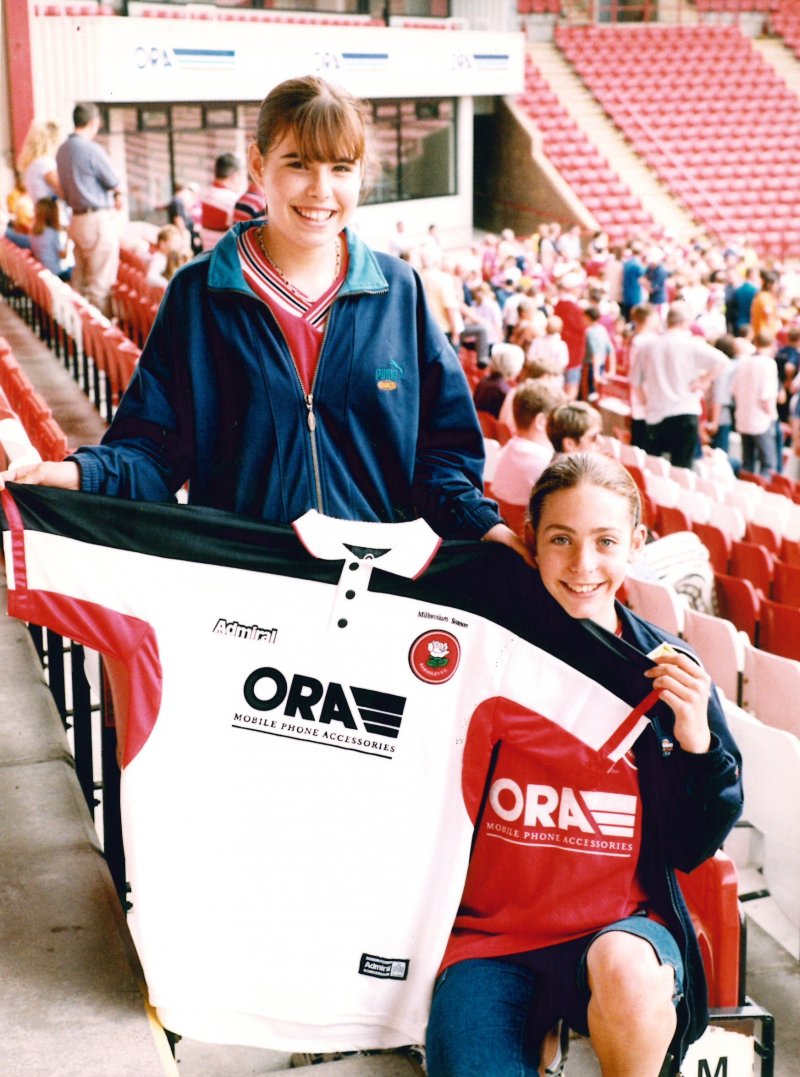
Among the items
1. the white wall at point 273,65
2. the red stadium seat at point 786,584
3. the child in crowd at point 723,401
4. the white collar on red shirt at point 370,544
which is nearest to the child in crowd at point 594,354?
the child in crowd at point 723,401

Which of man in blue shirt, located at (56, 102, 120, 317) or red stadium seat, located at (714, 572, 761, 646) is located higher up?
man in blue shirt, located at (56, 102, 120, 317)

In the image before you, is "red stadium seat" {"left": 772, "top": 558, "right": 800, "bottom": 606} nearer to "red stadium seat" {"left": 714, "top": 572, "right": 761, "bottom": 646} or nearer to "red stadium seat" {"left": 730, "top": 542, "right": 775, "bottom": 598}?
"red stadium seat" {"left": 730, "top": 542, "right": 775, "bottom": 598}

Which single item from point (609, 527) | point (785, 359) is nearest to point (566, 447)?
point (609, 527)

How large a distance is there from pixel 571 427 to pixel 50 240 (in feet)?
19.9

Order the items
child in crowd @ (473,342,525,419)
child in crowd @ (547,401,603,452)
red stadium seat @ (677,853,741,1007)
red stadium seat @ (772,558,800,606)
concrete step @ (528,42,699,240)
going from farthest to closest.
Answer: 1. concrete step @ (528,42,699,240)
2. child in crowd @ (473,342,525,419)
3. red stadium seat @ (772,558,800,606)
4. child in crowd @ (547,401,603,452)
5. red stadium seat @ (677,853,741,1007)

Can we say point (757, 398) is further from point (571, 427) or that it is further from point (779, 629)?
point (571, 427)

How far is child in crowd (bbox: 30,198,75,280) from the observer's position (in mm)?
9203

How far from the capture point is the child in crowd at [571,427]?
457cm

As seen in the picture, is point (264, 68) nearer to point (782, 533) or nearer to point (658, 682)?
point (782, 533)

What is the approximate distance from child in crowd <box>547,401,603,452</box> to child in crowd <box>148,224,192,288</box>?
14.6 ft

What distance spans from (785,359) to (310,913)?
364 inches

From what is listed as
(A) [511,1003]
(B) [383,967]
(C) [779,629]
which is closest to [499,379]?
(C) [779,629]

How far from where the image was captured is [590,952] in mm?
1867

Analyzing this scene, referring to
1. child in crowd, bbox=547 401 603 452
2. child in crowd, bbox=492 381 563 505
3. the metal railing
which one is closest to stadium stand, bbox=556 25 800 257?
child in crowd, bbox=492 381 563 505
